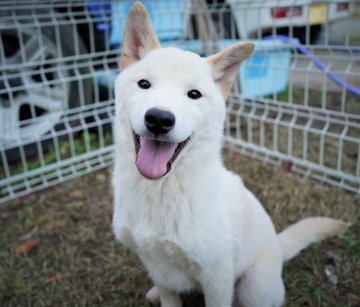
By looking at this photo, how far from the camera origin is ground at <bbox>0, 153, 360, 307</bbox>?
2.02m

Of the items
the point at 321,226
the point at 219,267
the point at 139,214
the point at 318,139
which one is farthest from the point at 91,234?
the point at 318,139

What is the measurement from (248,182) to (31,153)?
1847mm

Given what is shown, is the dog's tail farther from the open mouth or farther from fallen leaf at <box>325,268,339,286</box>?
the open mouth

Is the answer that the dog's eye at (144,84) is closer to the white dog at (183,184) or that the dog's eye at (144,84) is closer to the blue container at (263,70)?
the white dog at (183,184)

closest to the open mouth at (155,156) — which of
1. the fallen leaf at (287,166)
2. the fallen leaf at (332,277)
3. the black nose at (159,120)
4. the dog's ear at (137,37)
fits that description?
the black nose at (159,120)

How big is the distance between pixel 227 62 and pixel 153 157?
20.7 inches

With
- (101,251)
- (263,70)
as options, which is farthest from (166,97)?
(263,70)

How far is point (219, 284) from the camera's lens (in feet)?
5.09

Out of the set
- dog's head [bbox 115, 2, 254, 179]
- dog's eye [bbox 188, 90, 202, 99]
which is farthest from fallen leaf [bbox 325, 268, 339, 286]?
dog's eye [bbox 188, 90, 202, 99]

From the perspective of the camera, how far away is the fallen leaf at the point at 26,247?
7.72 ft

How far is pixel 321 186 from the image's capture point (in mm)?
2896

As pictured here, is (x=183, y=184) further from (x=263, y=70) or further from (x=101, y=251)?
(x=263, y=70)

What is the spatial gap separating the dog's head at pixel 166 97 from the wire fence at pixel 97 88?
57.3 inches

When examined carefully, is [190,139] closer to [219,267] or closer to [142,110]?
[142,110]
